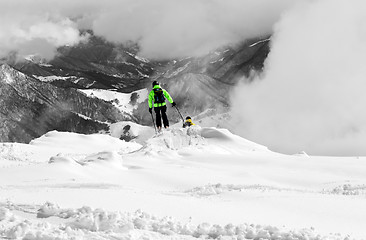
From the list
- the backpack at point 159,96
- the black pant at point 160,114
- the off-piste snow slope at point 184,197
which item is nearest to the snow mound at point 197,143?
the off-piste snow slope at point 184,197

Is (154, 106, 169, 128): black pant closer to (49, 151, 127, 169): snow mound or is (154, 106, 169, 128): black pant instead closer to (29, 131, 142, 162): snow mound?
(29, 131, 142, 162): snow mound

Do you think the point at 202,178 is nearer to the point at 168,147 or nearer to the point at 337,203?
the point at 337,203

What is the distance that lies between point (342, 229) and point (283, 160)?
1170cm

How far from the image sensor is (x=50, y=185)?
1377cm

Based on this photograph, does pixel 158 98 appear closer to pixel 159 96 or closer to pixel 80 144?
pixel 159 96

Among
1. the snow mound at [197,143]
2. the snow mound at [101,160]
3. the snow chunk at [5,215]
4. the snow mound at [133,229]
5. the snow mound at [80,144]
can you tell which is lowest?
the snow mound at [133,229]

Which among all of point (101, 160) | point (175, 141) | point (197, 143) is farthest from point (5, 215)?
point (197, 143)

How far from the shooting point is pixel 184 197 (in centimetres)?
1202

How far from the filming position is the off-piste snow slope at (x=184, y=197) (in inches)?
332

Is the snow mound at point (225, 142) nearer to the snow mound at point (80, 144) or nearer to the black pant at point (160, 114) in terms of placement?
the black pant at point (160, 114)

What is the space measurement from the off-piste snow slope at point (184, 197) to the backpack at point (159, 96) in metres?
6.32

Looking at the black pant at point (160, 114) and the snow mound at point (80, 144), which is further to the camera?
the snow mound at point (80, 144)

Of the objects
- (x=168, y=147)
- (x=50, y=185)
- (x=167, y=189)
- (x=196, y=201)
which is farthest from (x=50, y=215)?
(x=168, y=147)

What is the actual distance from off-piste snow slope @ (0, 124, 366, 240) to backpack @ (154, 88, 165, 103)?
632 centimetres
